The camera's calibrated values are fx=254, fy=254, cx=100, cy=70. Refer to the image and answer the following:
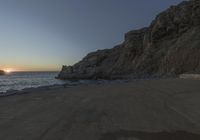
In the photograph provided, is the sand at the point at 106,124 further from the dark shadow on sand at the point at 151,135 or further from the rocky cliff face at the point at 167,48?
the rocky cliff face at the point at 167,48

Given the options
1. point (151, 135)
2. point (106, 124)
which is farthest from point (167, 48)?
point (151, 135)

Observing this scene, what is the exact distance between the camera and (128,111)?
833 cm

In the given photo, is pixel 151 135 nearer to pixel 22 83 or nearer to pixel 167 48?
pixel 22 83

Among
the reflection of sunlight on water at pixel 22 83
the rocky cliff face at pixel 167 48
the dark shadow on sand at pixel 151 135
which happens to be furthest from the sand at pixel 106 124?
the rocky cliff face at pixel 167 48

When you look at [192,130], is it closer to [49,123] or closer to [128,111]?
[128,111]

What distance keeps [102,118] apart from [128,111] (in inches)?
56.0

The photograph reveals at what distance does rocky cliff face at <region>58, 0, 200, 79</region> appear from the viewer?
5834 centimetres

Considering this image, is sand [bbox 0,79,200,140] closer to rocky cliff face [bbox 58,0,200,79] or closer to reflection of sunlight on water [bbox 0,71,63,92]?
reflection of sunlight on water [bbox 0,71,63,92]

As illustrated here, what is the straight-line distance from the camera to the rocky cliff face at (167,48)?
5834cm

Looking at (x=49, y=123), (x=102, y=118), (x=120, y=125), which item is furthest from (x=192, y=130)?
(x=49, y=123)

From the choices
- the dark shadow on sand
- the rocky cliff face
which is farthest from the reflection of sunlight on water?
the dark shadow on sand

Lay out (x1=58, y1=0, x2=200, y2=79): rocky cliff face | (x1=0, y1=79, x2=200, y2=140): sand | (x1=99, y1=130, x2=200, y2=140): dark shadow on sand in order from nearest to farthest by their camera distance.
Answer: (x1=99, y1=130, x2=200, y2=140): dark shadow on sand < (x1=0, y1=79, x2=200, y2=140): sand < (x1=58, y1=0, x2=200, y2=79): rocky cliff face

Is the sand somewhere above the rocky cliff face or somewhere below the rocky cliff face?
below

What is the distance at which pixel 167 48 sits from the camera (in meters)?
73.8
